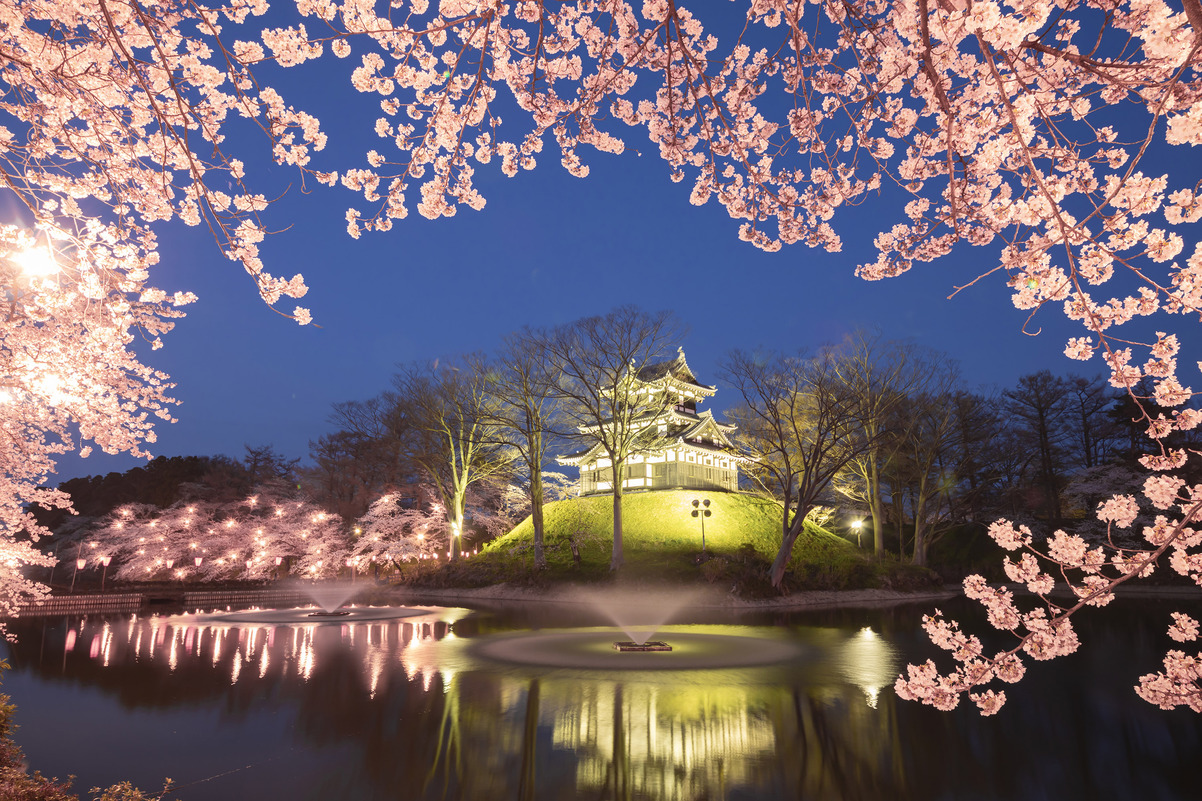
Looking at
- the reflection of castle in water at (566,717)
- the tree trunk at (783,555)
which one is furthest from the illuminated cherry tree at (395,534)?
the tree trunk at (783,555)

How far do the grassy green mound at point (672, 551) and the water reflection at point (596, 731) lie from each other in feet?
53.9

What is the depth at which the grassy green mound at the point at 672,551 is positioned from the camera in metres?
30.6

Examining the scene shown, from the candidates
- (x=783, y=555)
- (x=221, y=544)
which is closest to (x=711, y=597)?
(x=783, y=555)

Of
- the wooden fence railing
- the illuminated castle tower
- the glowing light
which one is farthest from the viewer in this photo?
the illuminated castle tower

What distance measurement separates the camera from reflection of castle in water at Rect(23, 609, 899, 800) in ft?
22.0

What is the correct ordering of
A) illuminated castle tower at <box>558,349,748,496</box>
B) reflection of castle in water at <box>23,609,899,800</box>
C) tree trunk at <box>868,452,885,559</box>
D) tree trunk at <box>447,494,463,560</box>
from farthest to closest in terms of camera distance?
illuminated castle tower at <box>558,349,748,496</box>
tree trunk at <box>447,494,463,560</box>
tree trunk at <box>868,452,885,559</box>
reflection of castle in water at <box>23,609,899,800</box>

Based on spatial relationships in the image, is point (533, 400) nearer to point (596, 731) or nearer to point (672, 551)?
point (672, 551)

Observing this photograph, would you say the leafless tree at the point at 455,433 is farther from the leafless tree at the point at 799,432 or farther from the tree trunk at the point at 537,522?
the leafless tree at the point at 799,432

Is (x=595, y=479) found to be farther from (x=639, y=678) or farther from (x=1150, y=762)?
(x=1150, y=762)

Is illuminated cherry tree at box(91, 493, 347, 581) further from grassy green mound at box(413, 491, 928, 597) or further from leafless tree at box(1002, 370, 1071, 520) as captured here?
leafless tree at box(1002, 370, 1071, 520)

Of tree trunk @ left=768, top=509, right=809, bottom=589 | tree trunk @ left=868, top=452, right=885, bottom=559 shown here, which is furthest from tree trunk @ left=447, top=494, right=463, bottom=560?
tree trunk @ left=868, top=452, right=885, bottom=559

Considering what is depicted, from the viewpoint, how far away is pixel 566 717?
356 inches

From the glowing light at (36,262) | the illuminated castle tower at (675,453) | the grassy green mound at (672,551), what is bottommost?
the grassy green mound at (672,551)

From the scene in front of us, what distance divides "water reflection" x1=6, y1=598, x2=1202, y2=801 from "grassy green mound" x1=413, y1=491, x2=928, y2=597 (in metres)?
16.4
